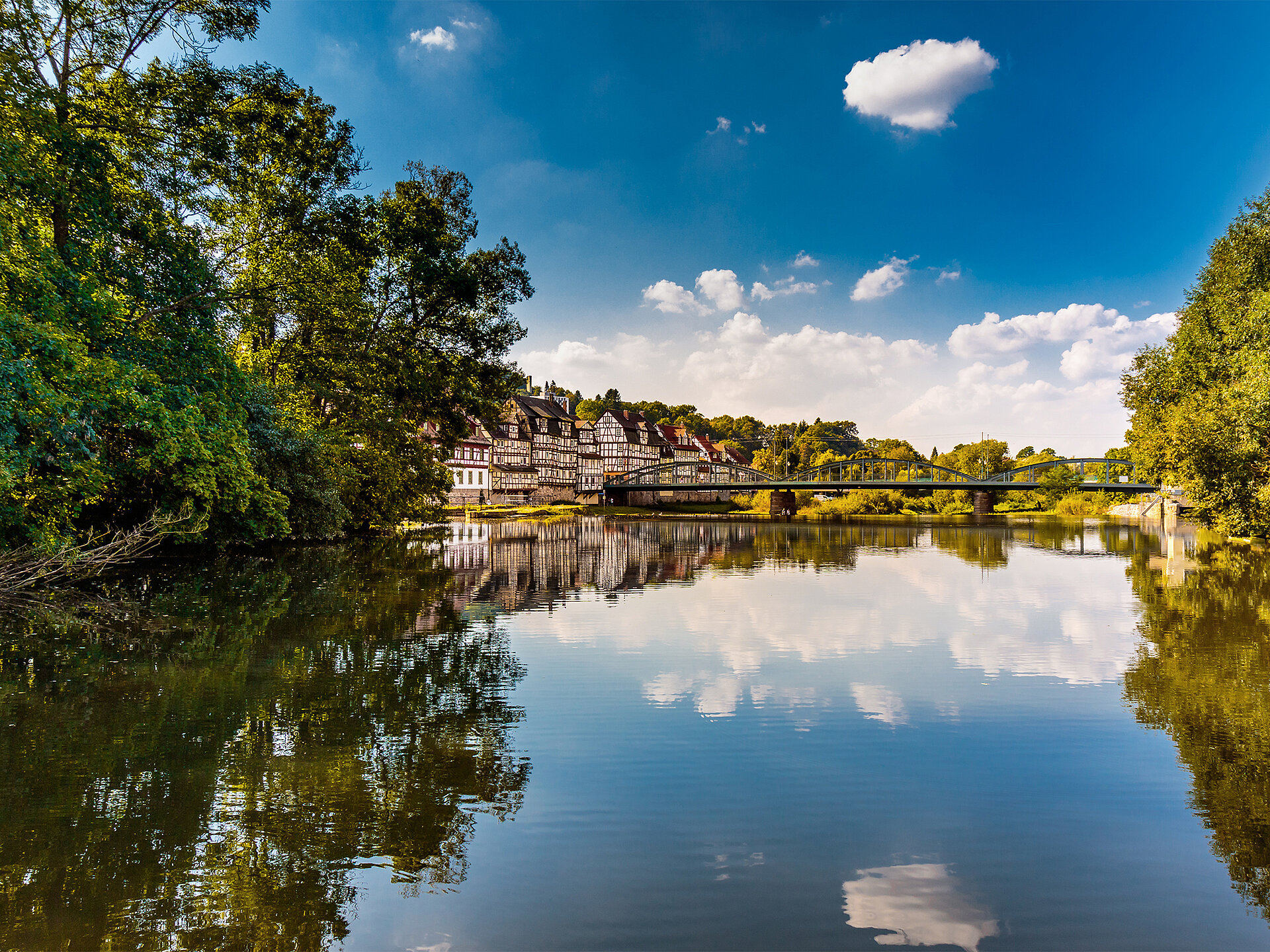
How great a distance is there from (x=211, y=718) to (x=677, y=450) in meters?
102

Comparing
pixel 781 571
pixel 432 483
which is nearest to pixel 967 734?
pixel 781 571

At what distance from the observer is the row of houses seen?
246 ft

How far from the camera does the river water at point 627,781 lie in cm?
411

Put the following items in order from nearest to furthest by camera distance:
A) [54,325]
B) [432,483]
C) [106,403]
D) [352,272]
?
[54,325]
[106,403]
[352,272]
[432,483]

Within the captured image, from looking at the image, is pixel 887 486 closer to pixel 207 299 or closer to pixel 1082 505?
pixel 1082 505

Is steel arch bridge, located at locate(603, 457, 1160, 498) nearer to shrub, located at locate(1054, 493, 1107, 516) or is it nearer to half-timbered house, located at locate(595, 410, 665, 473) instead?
shrub, located at locate(1054, 493, 1107, 516)

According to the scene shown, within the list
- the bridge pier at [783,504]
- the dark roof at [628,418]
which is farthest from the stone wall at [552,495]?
the bridge pier at [783,504]

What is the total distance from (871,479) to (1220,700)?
245ft

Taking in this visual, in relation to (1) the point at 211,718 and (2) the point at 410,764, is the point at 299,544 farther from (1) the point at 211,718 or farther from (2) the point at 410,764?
(2) the point at 410,764

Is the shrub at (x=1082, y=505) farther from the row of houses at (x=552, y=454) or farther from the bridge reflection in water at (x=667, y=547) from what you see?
the row of houses at (x=552, y=454)

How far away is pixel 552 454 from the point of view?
84938 mm

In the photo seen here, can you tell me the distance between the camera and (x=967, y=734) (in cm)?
720

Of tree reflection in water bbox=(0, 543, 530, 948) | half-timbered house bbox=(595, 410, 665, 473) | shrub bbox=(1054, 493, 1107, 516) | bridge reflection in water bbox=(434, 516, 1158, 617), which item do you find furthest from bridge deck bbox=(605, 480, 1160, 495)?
tree reflection in water bbox=(0, 543, 530, 948)

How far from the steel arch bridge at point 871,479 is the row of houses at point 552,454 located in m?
2.26
